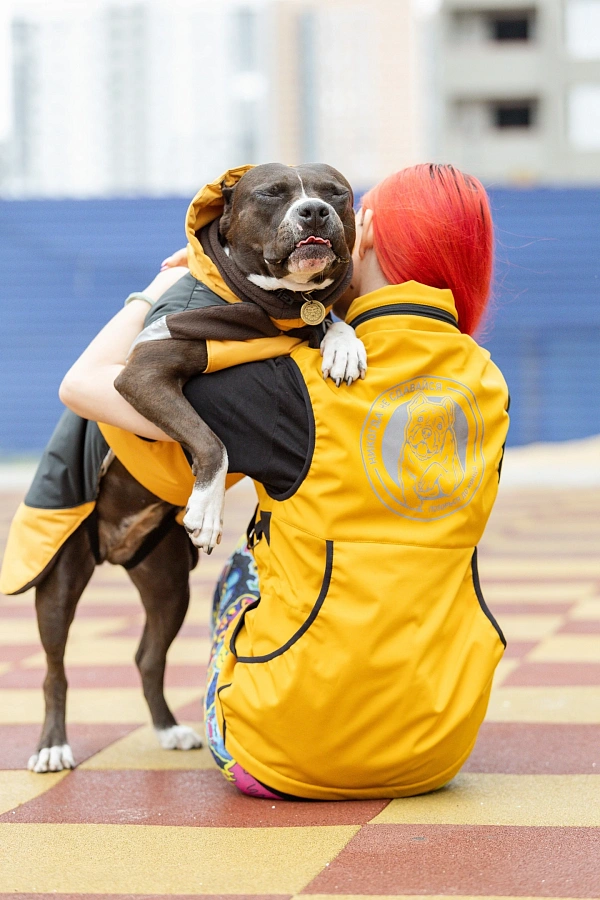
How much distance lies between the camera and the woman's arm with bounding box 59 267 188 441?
101 inches

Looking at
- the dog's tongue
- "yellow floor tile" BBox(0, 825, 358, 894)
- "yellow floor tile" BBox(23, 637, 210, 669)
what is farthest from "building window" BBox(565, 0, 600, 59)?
"yellow floor tile" BBox(0, 825, 358, 894)

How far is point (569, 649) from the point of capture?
425 cm

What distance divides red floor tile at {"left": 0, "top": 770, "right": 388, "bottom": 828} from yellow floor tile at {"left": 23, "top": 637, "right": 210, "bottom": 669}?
5.08ft

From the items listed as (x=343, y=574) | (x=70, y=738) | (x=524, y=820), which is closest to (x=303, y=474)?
(x=343, y=574)

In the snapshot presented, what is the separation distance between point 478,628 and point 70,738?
135 centimetres

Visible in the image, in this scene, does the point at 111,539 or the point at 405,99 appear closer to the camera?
the point at 111,539

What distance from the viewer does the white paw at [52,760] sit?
9.25ft

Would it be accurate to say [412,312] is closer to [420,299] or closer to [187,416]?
[420,299]

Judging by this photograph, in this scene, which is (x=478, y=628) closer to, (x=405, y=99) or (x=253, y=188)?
(x=253, y=188)

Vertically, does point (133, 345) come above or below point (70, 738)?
above

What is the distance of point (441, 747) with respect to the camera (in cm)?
240

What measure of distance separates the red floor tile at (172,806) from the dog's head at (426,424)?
79 centimetres

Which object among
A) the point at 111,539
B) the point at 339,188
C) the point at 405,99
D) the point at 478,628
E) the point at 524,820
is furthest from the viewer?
the point at 405,99

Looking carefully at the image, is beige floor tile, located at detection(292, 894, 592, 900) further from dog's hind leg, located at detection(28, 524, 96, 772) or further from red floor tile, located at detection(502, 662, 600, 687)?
red floor tile, located at detection(502, 662, 600, 687)
